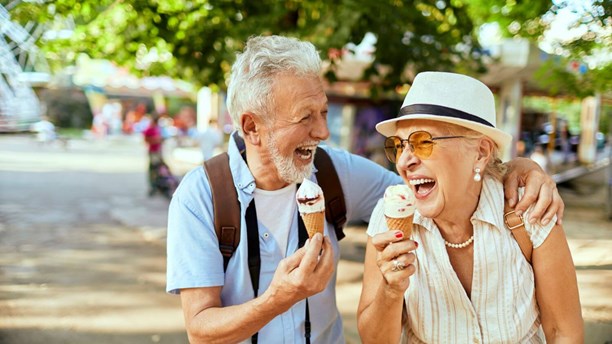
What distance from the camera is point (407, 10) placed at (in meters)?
7.43

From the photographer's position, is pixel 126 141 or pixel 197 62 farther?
pixel 126 141

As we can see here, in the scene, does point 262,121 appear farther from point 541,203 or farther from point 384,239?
point 541,203

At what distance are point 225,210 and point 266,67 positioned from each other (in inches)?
23.0

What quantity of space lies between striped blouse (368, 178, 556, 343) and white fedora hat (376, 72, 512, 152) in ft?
0.96

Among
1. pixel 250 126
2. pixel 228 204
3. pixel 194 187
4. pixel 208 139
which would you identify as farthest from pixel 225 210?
pixel 208 139

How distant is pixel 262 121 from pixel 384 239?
2.63 feet

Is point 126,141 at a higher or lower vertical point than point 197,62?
lower

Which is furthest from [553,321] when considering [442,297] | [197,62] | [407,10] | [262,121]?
[197,62]

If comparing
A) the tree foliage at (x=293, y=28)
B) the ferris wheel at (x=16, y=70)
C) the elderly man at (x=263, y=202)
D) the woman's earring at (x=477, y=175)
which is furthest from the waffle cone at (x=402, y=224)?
the tree foliage at (x=293, y=28)

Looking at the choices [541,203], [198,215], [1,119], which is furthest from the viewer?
[1,119]

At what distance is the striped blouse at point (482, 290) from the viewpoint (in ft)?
7.11

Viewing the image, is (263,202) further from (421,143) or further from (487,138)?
(487,138)

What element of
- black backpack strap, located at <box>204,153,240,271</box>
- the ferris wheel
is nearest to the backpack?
black backpack strap, located at <box>204,153,240,271</box>

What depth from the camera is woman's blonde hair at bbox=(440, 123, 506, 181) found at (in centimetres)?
219
